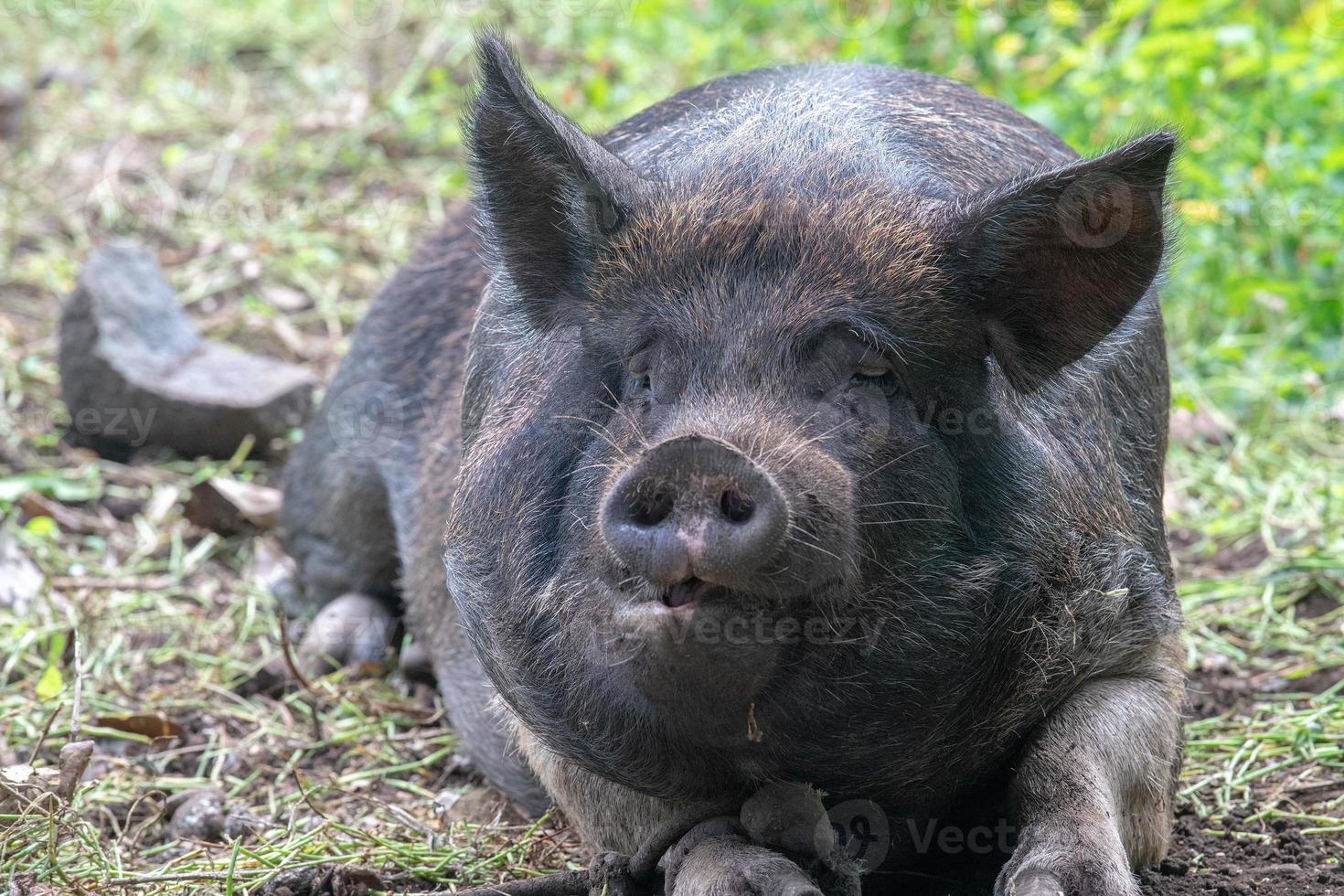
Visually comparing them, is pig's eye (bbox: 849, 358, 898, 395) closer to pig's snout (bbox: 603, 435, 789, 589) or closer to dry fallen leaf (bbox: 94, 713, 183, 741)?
pig's snout (bbox: 603, 435, 789, 589)

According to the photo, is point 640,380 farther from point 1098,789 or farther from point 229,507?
point 229,507

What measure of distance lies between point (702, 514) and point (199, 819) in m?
2.62

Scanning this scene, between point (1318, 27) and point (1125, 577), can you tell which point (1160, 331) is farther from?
point (1318, 27)

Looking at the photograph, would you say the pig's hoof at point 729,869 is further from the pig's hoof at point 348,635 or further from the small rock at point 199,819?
the pig's hoof at point 348,635

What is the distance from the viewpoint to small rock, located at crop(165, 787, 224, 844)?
484 cm

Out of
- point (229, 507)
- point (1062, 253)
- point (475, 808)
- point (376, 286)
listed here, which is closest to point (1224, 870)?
point (1062, 253)

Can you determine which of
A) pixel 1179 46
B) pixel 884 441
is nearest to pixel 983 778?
pixel 884 441

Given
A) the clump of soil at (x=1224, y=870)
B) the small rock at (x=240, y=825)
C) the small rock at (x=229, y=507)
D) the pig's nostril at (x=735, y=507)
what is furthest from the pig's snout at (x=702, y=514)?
the small rock at (x=229, y=507)

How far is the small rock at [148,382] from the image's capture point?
7.45 metres

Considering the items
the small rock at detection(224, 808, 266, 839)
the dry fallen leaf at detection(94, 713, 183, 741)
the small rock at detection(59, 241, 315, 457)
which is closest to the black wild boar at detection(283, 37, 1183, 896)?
the small rock at detection(224, 808, 266, 839)

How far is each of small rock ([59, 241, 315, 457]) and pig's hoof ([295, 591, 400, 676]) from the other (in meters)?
1.37

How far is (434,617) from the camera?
5.82m

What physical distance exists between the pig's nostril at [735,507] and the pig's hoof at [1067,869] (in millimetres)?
1245

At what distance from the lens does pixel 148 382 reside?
24.5ft
